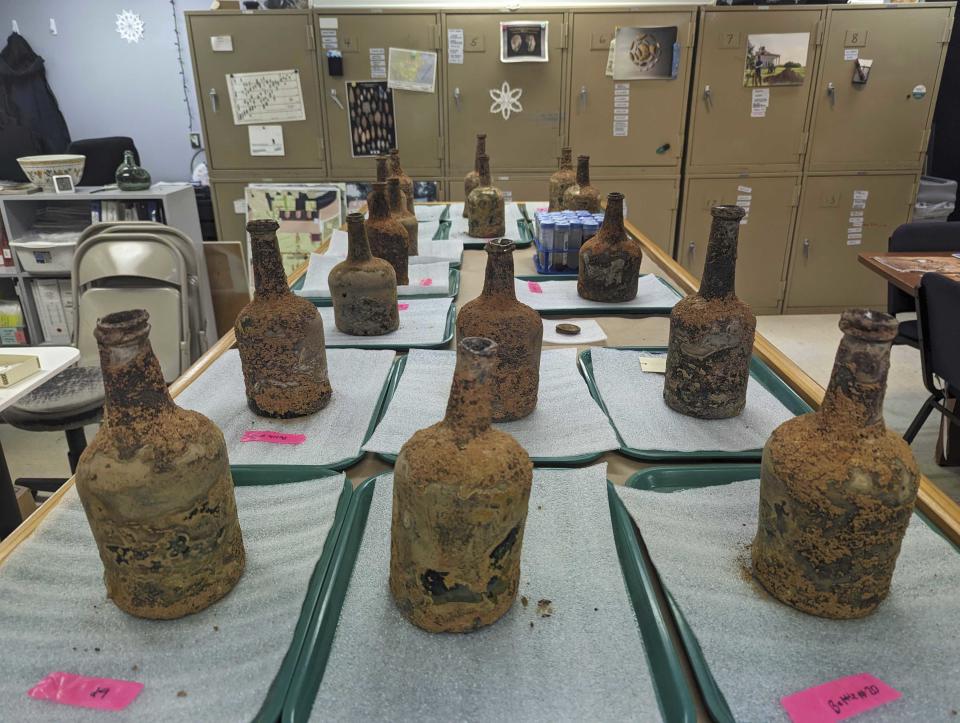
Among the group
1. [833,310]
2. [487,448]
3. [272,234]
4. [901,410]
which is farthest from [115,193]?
[833,310]

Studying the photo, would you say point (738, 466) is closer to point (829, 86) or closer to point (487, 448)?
point (487, 448)

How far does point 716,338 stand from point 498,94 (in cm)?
283

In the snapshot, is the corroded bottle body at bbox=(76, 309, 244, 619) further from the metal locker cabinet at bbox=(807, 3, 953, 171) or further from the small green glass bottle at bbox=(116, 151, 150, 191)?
the metal locker cabinet at bbox=(807, 3, 953, 171)

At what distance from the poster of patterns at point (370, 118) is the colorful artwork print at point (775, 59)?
A: 6.41ft

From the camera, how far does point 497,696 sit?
0.64m

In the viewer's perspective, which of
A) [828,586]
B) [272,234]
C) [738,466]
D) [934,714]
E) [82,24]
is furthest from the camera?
[82,24]

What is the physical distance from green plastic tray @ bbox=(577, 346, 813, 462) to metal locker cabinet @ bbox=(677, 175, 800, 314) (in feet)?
8.61

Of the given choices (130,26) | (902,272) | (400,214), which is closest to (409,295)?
(400,214)

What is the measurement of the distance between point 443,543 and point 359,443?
43 cm

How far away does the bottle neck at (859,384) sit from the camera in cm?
68

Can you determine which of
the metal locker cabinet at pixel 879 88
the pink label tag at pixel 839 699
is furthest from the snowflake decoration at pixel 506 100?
the pink label tag at pixel 839 699

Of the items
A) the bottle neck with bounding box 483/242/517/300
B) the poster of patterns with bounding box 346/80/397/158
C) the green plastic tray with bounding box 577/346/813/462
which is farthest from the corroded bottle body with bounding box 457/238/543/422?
the poster of patterns with bounding box 346/80/397/158

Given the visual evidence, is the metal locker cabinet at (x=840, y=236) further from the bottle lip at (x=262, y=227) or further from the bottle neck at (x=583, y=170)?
the bottle lip at (x=262, y=227)

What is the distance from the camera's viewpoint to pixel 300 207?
3.71m
